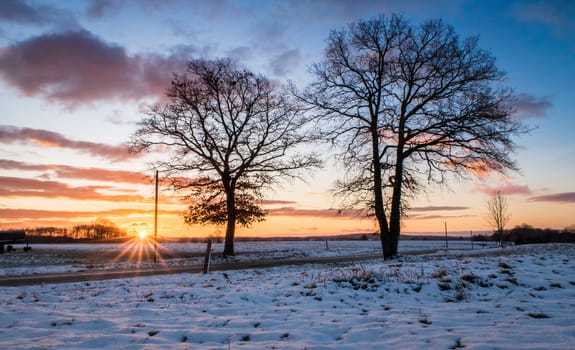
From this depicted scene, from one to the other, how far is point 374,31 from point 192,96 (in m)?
14.2

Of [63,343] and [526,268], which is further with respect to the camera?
[526,268]

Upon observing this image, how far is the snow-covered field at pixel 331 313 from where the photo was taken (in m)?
6.47

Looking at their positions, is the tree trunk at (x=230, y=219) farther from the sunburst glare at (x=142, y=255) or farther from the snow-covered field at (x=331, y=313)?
the snow-covered field at (x=331, y=313)

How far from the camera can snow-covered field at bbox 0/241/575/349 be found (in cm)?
647

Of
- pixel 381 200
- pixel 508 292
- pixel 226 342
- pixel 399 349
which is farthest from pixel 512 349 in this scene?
pixel 381 200

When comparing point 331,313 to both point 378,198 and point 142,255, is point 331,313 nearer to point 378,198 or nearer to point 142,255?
point 378,198

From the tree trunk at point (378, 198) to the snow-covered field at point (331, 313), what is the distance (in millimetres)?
8645

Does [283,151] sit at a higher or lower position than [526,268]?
higher

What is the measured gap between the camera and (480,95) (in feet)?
67.1

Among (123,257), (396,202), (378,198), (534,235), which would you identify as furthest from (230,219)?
(534,235)

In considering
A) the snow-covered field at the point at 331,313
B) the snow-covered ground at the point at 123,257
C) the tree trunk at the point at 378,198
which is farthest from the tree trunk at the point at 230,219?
the snow-covered field at the point at 331,313

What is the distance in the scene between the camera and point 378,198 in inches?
862

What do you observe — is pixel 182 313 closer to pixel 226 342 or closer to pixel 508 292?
pixel 226 342

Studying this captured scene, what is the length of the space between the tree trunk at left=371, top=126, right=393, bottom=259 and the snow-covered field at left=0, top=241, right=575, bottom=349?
28.4ft
